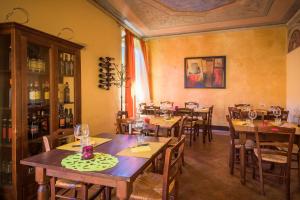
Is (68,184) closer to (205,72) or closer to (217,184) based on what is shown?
(217,184)

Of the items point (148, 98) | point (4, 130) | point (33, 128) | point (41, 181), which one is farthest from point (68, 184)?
point (148, 98)

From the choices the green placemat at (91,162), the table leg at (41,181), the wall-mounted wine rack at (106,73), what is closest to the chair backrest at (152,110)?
the wall-mounted wine rack at (106,73)

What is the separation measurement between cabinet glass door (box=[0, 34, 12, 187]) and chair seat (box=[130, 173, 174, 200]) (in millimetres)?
1438

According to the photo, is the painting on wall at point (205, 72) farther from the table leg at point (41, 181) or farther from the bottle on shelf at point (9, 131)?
the table leg at point (41, 181)

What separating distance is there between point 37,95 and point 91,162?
1436 mm

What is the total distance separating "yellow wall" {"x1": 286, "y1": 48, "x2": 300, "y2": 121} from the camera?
5.14 metres

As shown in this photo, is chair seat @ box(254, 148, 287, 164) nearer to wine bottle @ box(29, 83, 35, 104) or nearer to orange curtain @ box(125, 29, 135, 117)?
wine bottle @ box(29, 83, 35, 104)

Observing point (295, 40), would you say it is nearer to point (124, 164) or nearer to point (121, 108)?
point (121, 108)

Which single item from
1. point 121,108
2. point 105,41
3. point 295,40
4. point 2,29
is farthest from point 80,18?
point 295,40

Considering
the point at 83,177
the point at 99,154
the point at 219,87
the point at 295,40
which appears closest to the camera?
the point at 83,177

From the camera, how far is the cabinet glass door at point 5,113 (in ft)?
7.61

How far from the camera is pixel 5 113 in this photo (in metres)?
2.36

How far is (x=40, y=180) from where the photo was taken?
1693 millimetres

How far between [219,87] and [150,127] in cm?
463
